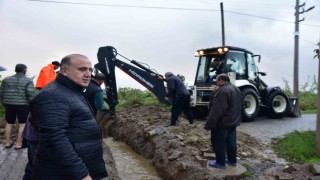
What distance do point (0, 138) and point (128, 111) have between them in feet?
19.1

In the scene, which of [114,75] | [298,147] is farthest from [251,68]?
[114,75]

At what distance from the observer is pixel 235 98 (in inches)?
280

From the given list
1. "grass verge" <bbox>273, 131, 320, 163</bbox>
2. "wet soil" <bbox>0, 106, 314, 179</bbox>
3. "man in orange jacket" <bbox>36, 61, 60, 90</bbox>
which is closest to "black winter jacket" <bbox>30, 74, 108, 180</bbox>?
"wet soil" <bbox>0, 106, 314, 179</bbox>

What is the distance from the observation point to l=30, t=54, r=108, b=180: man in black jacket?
2809mm

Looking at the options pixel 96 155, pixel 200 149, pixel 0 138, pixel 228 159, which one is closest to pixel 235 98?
pixel 228 159

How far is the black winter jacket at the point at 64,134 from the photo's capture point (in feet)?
9.20

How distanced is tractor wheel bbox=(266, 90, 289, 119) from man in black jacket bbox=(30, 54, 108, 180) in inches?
458

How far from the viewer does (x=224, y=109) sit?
700 centimetres

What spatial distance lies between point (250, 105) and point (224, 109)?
6.43 metres

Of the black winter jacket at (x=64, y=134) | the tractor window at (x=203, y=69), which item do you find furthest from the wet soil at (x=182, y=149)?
the black winter jacket at (x=64, y=134)

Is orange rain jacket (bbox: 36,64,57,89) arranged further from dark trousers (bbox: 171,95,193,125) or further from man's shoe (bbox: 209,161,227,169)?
man's shoe (bbox: 209,161,227,169)

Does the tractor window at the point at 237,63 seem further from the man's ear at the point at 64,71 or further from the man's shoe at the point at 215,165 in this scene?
the man's ear at the point at 64,71

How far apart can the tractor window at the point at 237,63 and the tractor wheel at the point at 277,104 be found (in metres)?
1.55

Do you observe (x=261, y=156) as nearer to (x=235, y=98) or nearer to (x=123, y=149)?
(x=235, y=98)
